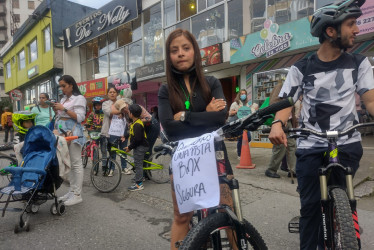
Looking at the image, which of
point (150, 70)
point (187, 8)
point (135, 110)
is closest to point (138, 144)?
point (135, 110)

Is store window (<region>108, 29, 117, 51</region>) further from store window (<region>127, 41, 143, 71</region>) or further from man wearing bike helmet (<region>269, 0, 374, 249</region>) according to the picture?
man wearing bike helmet (<region>269, 0, 374, 249</region>)

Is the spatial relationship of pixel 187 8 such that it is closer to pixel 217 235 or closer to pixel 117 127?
pixel 117 127

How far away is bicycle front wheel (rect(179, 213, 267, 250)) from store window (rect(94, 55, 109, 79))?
702 inches

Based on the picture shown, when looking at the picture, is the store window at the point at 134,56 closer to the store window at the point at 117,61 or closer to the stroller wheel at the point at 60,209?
the store window at the point at 117,61

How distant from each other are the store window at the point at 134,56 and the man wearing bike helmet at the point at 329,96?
45.2ft

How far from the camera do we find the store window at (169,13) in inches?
502

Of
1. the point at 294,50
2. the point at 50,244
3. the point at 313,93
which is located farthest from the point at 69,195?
the point at 294,50

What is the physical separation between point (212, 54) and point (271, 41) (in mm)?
2584

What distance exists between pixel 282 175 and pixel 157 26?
10922 mm

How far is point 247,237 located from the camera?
1.56 metres

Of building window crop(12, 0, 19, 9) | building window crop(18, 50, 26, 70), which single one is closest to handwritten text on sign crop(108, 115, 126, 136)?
Answer: building window crop(18, 50, 26, 70)

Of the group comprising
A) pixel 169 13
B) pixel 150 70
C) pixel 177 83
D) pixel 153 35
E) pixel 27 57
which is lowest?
pixel 177 83

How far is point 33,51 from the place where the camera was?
931 inches

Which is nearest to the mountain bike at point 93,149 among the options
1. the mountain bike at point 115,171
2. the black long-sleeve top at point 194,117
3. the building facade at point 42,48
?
the mountain bike at point 115,171
